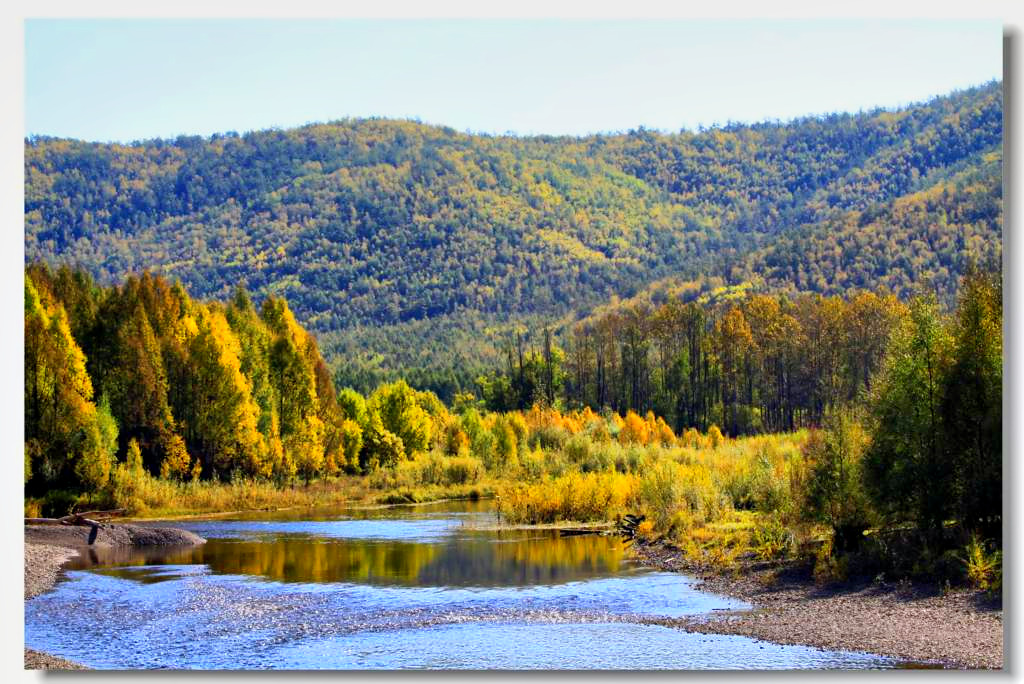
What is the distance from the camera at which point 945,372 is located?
1981cm

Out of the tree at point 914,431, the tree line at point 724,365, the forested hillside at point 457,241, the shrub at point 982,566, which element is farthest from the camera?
Result: the forested hillside at point 457,241

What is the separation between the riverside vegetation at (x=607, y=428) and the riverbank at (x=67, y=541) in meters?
1.37

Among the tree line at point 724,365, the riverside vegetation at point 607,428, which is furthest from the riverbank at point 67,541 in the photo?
the tree line at point 724,365

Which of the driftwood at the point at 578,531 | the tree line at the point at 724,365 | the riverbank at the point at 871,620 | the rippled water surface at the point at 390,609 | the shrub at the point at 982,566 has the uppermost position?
the tree line at the point at 724,365

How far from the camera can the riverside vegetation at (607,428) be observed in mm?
19812

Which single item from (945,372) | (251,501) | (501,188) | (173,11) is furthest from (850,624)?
(501,188)

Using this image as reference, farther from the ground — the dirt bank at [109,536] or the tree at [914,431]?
the tree at [914,431]

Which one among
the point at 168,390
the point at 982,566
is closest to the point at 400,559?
the point at 982,566

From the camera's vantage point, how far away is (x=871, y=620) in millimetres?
17406

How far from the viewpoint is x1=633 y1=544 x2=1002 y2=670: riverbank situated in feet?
50.8

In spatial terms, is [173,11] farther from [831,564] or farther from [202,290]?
[202,290]

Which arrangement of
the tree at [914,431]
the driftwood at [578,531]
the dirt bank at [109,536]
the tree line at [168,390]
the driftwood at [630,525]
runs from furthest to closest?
the driftwood at [578,531] < the tree line at [168,390] < the driftwood at [630,525] < the dirt bank at [109,536] < the tree at [914,431]

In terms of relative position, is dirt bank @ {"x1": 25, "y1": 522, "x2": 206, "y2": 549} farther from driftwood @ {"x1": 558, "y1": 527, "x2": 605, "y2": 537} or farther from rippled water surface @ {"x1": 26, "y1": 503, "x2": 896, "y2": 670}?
driftwood @ {"x1": 558, "y1": 527, "x2": 605, "y2": 537}

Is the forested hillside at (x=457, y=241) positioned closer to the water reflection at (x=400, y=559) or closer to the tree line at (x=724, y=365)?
the tree line at (x=724, y=365)
